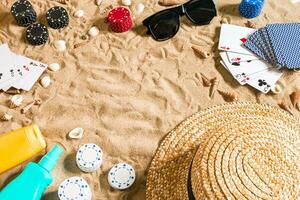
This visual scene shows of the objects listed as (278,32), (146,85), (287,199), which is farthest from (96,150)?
(278,32)

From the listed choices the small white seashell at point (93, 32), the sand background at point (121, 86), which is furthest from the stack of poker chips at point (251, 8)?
the small white seashell at point (93, 32)

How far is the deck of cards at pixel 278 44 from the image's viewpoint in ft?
5.16

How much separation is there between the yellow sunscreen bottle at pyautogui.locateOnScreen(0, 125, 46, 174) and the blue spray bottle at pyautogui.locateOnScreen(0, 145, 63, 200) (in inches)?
2.2

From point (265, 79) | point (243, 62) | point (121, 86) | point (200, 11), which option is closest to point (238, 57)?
point (243, 62)

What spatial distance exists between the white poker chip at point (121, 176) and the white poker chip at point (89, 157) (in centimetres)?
5

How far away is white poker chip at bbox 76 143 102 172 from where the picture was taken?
1.33m

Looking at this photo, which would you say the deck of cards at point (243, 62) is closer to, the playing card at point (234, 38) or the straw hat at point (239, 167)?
the playing card at point (234, 38)

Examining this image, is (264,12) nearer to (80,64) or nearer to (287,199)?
(80,64)

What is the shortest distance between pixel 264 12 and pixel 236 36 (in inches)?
7.7

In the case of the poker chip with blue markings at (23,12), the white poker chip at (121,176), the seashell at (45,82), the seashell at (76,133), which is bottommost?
the white poker chip at (121,176)

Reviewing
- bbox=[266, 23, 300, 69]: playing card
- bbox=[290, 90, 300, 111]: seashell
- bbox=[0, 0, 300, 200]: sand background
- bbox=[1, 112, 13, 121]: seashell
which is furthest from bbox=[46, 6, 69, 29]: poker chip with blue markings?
bbox=[290, 90, 300, 111]: seashell

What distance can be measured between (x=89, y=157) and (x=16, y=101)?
343 millimetres

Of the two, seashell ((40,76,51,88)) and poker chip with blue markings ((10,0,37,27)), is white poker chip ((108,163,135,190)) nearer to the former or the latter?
seashell ((40,76,51,88))

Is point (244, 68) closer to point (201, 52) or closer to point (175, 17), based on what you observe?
point (201, 52)
